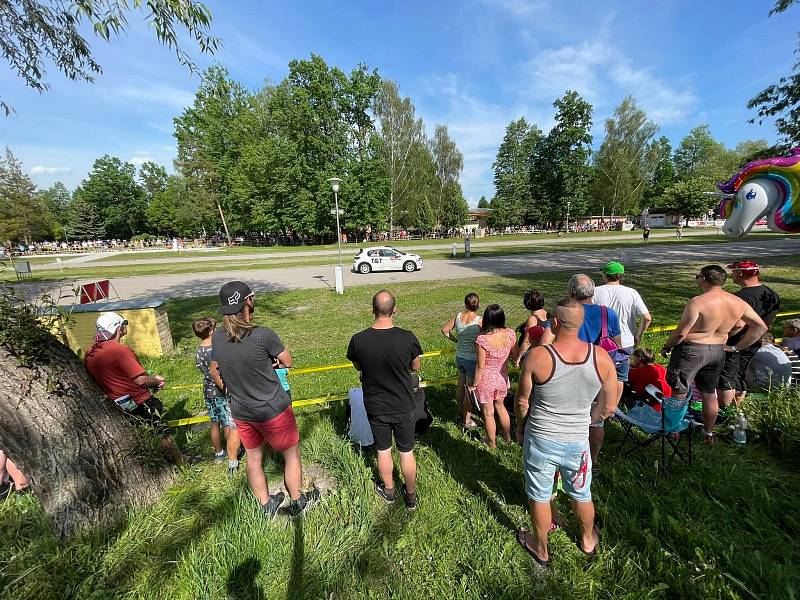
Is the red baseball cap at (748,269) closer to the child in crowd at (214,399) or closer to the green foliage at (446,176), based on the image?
the child in crowd at (214,399)

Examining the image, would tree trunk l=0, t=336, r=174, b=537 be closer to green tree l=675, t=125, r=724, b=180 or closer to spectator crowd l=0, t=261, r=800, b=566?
spectator crowd l=0, t=261, r=800, b=566

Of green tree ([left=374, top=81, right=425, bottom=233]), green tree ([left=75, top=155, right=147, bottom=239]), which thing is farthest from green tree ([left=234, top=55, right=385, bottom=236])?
green tree ([left=75, top=155, right=147, bottom=239])

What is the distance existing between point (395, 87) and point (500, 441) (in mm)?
48911

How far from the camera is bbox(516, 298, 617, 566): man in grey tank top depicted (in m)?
2.09

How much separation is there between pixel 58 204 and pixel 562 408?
110 m

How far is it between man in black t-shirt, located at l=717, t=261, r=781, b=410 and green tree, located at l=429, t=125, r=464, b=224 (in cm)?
5107

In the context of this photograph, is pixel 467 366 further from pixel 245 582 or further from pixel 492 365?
pixel 245 582

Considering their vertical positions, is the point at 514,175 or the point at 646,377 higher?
the point at 514,175

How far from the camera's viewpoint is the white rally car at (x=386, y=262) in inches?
727

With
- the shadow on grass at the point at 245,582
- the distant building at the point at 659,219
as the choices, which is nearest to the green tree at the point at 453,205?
the distant building at the point at 659,219

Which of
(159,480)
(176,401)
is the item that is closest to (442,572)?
(159,480)

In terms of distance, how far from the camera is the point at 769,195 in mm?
5898

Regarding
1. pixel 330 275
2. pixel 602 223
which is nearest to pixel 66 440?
pixel 330 275

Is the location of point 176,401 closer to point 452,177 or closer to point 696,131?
point 452,177
